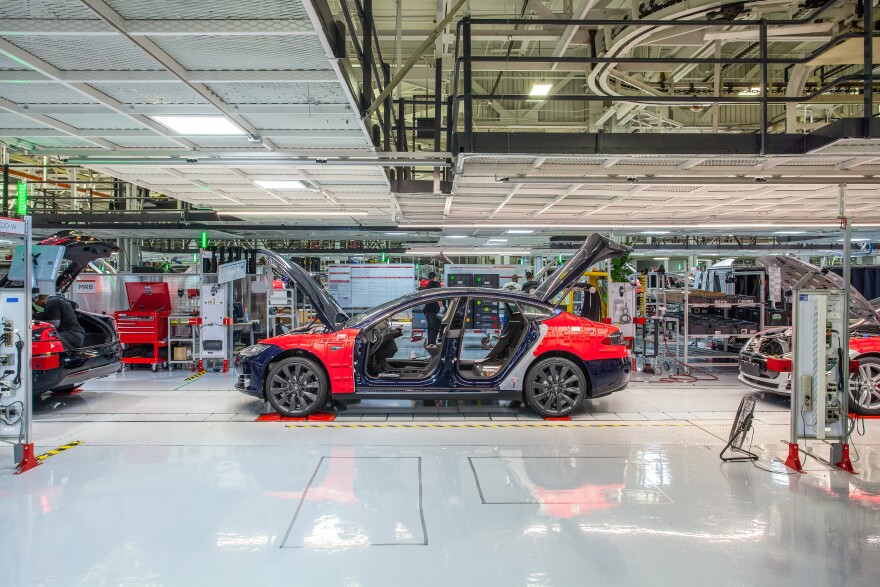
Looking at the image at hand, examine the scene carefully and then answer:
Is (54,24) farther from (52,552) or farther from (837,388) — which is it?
(837,388)

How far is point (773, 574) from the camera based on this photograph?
112 inches

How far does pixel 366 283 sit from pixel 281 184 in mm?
7376

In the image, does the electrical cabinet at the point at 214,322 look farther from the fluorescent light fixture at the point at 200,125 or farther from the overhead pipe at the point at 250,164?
the fluorescent light fixture at the point at 200,125

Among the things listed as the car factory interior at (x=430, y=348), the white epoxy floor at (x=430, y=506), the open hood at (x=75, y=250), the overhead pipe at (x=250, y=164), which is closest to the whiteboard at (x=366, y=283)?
the car factory interior at (x=430, y=348)

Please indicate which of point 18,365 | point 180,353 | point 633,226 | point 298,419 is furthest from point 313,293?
point 633,226

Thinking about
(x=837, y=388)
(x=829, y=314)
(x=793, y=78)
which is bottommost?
(x=837, y=388)

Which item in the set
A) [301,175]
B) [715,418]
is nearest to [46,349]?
[301,175]

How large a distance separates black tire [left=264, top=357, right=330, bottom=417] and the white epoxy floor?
263 mm

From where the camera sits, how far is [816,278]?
24.2ft

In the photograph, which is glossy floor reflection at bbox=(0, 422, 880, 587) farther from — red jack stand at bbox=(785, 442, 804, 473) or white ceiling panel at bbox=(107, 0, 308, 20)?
white ceiling panel at bbox=(107, 0, 308, 20)

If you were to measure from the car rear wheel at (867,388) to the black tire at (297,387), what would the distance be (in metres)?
6.38

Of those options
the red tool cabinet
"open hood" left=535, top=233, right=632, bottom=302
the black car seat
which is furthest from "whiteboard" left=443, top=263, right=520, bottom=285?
"open hood" left=535, top=233, right=632, bottom=302

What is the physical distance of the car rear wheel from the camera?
20.6 feet

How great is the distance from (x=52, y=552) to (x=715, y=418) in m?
6.45
